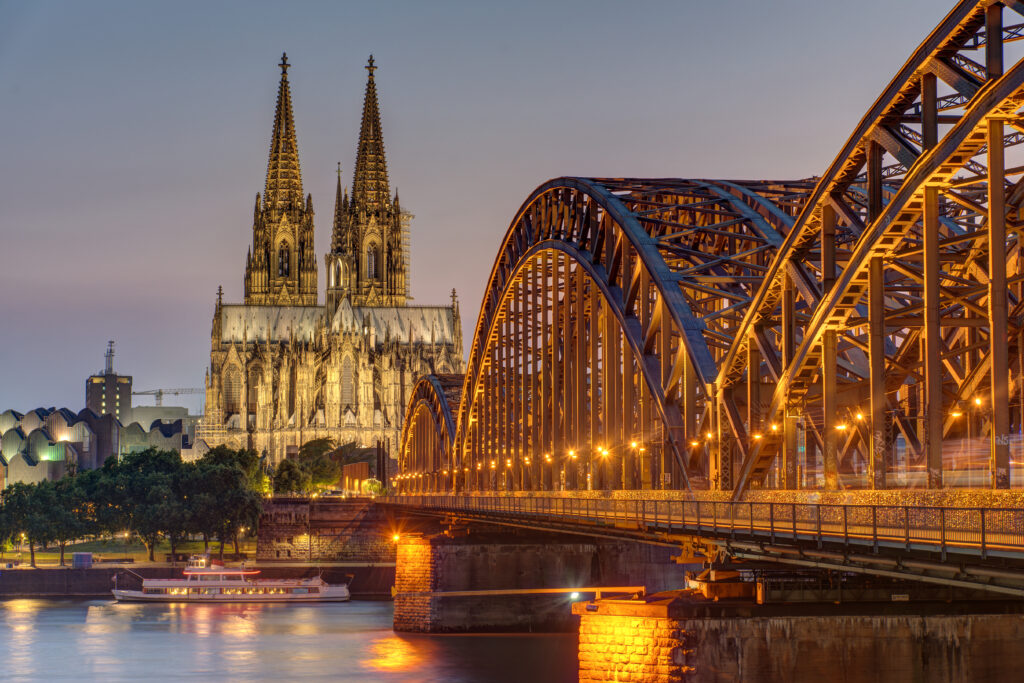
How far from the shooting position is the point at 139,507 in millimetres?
152625

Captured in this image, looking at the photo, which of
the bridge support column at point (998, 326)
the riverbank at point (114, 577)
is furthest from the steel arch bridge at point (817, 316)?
the riverbank at point (114, 577)

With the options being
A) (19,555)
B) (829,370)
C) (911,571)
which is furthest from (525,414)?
(19,555)

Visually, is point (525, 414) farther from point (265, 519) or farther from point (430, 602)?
point (265, 519)

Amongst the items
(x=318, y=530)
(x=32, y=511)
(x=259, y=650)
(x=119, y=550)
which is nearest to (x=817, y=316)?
(x=259, y=650)

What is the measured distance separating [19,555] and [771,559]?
133m

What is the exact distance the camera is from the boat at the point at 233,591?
126m

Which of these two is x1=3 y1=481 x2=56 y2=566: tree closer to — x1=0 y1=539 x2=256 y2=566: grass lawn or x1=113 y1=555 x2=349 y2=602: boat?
x1=0 y1=539 x2=256 y2=566: grass lawn

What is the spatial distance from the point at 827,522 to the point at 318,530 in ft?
410

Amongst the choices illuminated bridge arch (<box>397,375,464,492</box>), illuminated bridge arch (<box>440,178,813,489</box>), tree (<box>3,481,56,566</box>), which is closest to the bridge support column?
illuminated bridge arch (<box>440,178,813,489</box>)

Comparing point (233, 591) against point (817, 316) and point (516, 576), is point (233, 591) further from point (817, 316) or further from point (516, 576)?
point (817, 316)

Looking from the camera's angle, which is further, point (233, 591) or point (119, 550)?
point (119, 550)

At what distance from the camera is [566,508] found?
55.6 meters

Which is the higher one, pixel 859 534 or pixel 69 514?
pixel 69 514

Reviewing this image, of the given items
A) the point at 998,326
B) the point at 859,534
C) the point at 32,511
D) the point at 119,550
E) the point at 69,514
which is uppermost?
the point at 998,326
